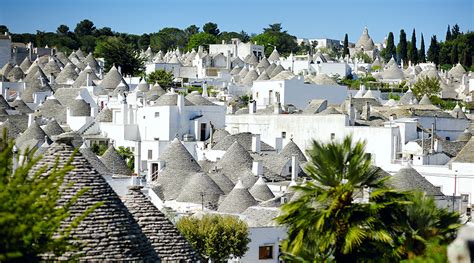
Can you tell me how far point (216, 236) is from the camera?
3238 centimetres

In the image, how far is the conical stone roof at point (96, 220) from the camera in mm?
14203

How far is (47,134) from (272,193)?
14.9 meters

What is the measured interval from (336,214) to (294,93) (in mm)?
57326

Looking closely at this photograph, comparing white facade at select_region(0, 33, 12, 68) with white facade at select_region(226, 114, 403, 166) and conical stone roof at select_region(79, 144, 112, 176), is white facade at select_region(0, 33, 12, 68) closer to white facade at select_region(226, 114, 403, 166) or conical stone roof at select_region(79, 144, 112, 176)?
white facade at select_region(226, 114, 403, 166)

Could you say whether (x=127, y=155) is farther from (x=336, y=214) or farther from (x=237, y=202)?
(x=336, y=214)

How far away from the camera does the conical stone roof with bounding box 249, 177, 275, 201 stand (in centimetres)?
4262

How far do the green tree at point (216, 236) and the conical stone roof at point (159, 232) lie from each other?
14.6 m

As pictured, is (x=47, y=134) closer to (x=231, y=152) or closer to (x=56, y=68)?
(x=231, y=152)

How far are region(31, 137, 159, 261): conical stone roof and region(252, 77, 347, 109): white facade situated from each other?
56.8m

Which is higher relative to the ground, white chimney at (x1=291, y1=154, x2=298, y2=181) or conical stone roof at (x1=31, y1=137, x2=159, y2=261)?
conical stone roof at (x1=31, y1=137, x2=159, y2=261)

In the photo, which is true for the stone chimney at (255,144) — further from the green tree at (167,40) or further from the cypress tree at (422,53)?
the green tree at (167,40)

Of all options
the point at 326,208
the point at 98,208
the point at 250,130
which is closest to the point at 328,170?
Answer: the point at 326,208

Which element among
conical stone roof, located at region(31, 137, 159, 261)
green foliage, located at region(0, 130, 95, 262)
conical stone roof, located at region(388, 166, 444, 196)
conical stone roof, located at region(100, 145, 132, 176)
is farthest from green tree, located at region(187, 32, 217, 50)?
green foliage, located at region(0, 130, 95, 262)

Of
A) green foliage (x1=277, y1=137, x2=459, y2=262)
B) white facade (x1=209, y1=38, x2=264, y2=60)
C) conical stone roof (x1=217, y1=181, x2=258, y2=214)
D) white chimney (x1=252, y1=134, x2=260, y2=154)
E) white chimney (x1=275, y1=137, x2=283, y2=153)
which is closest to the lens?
green foliage (x1=277, y1=137, x2=459, y2=262)
